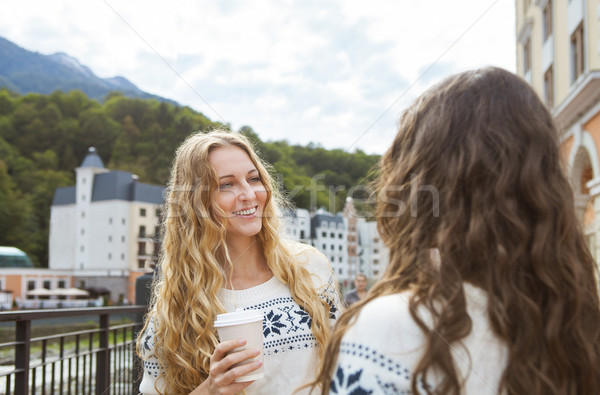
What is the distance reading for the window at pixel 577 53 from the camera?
10845mm

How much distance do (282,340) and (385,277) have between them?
3.85 feet

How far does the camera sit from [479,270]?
1018 mm

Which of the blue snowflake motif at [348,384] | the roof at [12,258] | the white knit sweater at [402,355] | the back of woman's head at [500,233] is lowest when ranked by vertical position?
the roof at [12,258]

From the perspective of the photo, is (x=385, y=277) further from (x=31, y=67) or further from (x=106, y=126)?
(x=31, y=67)

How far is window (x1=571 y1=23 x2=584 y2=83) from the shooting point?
10845mm

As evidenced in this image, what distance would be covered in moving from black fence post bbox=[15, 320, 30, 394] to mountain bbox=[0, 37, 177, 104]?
132916 millimetres

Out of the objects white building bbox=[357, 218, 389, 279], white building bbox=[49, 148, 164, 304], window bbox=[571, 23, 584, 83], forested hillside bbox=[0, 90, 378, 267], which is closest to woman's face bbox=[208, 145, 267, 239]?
white building bbox=[357, 218, 389, 279]

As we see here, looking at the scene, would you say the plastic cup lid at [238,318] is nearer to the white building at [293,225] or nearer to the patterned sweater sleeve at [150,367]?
the patterned sweater sleeve at [150,367]

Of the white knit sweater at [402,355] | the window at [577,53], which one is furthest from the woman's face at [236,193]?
the window at [577,53]

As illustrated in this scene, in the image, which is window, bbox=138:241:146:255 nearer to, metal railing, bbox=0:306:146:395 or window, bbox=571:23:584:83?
window, bbox=571:23:584:83

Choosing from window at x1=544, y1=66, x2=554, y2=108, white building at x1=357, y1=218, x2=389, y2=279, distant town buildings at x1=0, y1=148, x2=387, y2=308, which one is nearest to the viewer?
white building at x1=357, y1=218, x2=389, y2=279

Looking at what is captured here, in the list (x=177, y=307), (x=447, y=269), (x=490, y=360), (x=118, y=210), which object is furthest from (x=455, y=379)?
(x=118, y=210)

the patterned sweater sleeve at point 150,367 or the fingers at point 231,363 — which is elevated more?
the fingers at point 231,363

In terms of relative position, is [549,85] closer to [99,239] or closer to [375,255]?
[375,255]
